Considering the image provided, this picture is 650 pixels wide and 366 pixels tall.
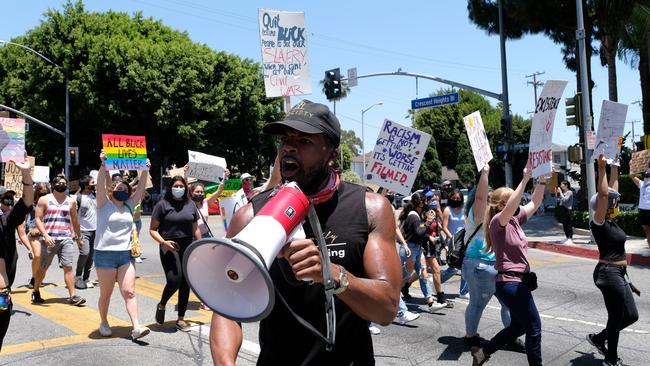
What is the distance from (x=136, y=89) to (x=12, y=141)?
2593 cm

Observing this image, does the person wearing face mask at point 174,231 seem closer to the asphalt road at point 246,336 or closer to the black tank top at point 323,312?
the asphalt road at point 246,336

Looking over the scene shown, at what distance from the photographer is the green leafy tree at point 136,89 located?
103ft

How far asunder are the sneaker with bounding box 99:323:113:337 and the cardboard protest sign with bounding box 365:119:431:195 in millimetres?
3286

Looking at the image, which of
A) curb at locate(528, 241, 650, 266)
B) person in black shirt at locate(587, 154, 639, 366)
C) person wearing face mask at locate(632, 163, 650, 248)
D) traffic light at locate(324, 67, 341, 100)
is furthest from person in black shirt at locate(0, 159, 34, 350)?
traffic light at locate(324, 67, 341, 100)

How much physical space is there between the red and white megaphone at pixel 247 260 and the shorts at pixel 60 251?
7.66m

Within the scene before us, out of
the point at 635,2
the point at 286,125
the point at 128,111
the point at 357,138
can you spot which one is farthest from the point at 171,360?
the point at 357,138

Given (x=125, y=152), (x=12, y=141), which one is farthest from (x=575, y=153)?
(x=12, y=141)

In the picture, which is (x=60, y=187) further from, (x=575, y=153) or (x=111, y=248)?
(x=575, y=153)

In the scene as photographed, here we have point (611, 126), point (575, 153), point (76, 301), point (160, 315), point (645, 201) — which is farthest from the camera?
point (575, 153)

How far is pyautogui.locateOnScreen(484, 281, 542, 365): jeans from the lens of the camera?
15.5ft

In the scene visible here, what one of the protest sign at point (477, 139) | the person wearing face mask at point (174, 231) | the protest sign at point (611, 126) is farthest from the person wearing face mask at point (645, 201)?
the person wearing face mask at point (174, 231)

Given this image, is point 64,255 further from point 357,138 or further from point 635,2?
point 357,138

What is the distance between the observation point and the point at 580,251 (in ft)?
48.8

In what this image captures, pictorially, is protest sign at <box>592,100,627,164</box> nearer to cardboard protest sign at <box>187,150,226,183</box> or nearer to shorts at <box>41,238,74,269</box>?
cardboard protest sign at <box>187,150,226,183</box>
